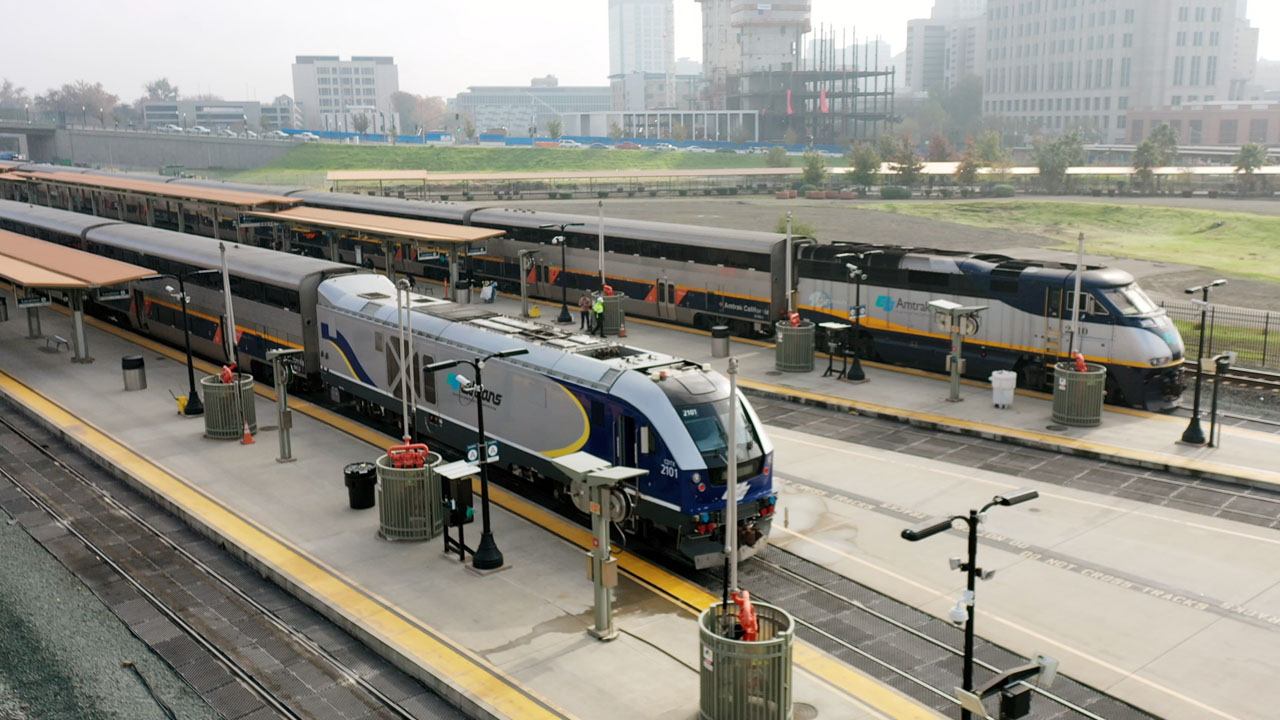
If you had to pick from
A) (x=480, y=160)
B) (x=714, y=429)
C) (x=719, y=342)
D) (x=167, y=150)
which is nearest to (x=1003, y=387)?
(x=719, y=342)

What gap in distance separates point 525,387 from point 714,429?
5060 millimetres

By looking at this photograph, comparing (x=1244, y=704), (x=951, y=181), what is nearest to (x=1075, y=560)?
(x=1244, y=704)

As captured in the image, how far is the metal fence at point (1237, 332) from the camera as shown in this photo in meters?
37.0

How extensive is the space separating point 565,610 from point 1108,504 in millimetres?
12720

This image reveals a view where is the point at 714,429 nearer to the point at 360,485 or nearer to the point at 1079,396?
the point at 360,485

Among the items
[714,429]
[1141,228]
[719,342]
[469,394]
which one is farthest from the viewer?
[1141,228]

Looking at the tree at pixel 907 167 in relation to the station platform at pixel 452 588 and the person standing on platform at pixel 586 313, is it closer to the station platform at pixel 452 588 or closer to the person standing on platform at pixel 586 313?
the person standing on platform at pixel 586 313

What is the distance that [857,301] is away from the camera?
114 ft

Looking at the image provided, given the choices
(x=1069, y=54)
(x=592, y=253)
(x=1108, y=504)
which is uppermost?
(x=1069, y=54)

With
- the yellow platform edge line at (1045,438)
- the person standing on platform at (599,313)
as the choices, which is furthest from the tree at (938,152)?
the yellow platform edge line at (1045,438)

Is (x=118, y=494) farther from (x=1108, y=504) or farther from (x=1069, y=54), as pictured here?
(x=1069, y=54)

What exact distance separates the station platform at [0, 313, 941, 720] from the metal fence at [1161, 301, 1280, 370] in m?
25.0

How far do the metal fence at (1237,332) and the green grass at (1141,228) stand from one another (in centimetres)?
1627

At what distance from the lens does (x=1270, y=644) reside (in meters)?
16.7
